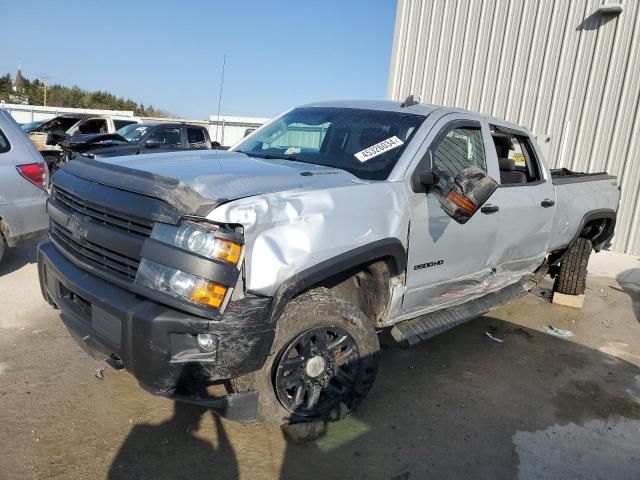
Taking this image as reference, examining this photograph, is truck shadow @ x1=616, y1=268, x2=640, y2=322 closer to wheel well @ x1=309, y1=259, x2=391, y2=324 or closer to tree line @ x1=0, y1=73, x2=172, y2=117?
wheel well @ x1=309, y1=259, x2=391, y2=324

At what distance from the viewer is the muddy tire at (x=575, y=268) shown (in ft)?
19.6

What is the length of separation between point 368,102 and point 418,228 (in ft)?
4.67

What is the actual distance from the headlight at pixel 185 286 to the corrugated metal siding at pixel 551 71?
353 inches

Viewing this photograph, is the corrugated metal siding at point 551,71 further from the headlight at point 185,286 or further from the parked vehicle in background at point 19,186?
the headlight at point 185,286

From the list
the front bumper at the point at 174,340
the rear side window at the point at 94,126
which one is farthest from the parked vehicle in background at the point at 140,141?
the front bumper at the point at 174,340

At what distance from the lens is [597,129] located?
30.2ft

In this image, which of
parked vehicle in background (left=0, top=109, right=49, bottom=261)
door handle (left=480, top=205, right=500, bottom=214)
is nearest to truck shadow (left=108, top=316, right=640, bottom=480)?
door handle (left=480, top=205, right=500, bottom=214)

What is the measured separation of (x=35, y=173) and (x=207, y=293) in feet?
Result: 13.0

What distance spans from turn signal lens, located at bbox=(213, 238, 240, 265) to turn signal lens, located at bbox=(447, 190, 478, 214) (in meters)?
1.52

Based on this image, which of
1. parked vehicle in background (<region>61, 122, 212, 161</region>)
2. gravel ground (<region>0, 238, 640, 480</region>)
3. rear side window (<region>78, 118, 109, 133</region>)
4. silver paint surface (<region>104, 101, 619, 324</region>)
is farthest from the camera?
rear side window (<region>78, 118, 109, 133</region>)

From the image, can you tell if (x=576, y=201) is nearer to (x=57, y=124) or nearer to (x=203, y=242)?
(x=203, y=242)

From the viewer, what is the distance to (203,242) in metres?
2.32

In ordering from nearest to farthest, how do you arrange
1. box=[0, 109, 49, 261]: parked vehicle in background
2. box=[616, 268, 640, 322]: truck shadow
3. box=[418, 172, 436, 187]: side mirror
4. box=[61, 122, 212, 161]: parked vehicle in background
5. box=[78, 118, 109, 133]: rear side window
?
1. box=[418, 172, 436, 187]: side mirror
2. box=[0, 109, 49, 261]: parked vehicle in background
3. box=[616, 268, 640, 322]: truck shadow
4. box=[61, 122, 212, 161]: parked vehicle in background
5. box=[78, 118, 109, 133]: rear side window

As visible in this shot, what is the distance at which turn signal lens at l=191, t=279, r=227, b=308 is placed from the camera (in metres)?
2.30
